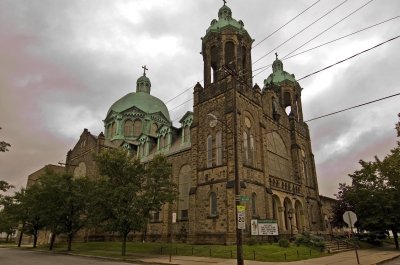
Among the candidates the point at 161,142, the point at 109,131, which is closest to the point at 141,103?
the point at 109,131

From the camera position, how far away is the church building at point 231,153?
2762cm

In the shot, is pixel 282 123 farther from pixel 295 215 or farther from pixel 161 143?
pixel 161 143

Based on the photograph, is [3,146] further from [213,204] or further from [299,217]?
[299,217]

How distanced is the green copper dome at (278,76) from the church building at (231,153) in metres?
0.14

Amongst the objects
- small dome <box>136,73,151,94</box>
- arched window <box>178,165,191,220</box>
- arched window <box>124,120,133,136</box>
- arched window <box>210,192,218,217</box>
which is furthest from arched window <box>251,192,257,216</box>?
small dome <box>136,73,151,94</box>

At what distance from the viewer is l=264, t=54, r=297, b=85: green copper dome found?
147 feet

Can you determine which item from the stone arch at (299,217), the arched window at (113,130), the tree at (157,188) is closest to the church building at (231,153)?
the stone arch at (299,217)

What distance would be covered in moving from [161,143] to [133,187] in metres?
15.5

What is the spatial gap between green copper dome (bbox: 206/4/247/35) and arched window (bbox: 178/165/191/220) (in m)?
15.8

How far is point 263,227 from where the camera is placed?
1055 inches

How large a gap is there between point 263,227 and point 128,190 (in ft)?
39.1

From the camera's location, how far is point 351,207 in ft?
118

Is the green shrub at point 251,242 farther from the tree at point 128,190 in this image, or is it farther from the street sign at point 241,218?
the street sign at point 241,218

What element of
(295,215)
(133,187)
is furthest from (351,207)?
(133,187)
